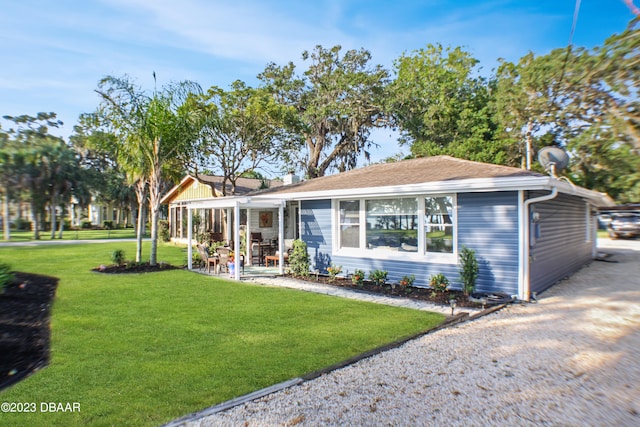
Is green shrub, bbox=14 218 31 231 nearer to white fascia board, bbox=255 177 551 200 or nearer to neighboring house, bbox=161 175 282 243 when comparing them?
white fascia board, bbox=255 177 551 200

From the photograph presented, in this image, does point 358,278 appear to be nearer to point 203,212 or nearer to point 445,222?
point 445,222

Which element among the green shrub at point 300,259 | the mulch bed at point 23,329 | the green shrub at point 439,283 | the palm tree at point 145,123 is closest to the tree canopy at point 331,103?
the palm tree at point 145,123

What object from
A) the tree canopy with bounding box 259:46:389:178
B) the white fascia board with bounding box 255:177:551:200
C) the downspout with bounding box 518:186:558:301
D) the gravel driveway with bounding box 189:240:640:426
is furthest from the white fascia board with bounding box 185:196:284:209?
the tree canopy with bounding box 259:46:389:178

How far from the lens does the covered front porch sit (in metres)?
11.4

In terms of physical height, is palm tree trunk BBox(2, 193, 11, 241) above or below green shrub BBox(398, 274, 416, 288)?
above

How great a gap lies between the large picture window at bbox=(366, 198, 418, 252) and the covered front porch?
9.50 feet

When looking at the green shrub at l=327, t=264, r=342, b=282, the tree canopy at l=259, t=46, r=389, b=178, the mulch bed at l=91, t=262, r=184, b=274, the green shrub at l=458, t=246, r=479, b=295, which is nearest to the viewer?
the green shrub at l=458, t=246, r=479, b=295

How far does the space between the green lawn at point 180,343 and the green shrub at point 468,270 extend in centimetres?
173

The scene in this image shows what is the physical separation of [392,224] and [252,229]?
28.2 feet

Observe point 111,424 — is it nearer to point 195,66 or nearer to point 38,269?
point 38,269

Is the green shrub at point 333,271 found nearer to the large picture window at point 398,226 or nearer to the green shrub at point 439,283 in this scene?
the large picture window at point 398,226

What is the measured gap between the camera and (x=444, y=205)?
8.79 metres

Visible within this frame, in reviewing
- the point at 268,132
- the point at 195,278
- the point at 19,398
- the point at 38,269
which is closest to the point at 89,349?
the point at 19,398

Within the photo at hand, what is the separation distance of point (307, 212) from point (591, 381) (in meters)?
8.49
